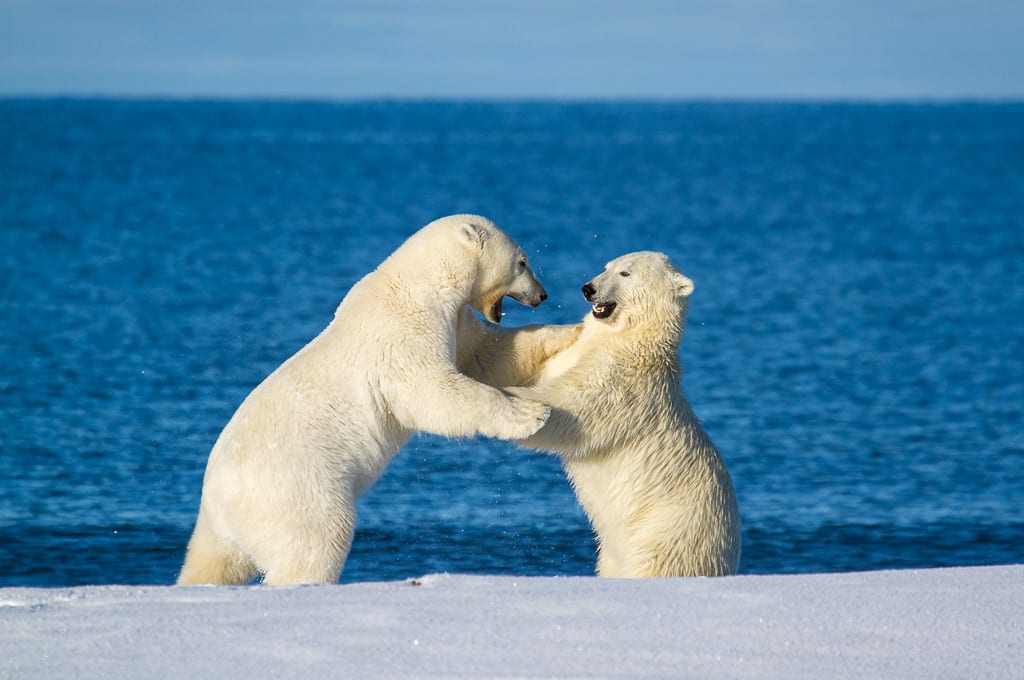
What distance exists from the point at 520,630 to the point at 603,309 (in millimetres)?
2524

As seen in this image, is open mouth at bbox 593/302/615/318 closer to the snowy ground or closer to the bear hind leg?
the bear hind leg

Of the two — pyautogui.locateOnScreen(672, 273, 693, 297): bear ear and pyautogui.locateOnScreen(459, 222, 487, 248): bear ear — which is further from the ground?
pyautogui.locateOnScreen(459, 222, 487, 248): bear ear

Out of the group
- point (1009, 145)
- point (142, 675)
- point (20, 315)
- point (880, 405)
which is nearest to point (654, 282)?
point (142, 675)

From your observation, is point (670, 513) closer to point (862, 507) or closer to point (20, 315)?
point (862, 507)

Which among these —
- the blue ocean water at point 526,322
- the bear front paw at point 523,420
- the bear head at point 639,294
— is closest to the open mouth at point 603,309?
the bear head at point 639,294

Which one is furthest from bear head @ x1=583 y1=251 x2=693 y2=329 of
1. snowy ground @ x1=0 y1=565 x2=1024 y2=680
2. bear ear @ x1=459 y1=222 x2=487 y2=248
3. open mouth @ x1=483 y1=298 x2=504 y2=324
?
snowy ground @ x1=0 y1=565 x2=1024 y2=680

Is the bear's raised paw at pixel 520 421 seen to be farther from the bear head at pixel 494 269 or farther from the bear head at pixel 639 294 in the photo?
the bear head at pixel 639 294

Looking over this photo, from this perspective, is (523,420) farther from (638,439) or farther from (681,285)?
(681,285)

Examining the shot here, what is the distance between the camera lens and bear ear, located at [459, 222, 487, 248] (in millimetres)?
5980

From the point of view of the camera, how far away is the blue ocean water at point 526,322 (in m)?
10.2

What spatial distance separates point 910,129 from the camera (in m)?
124

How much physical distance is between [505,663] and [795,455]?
9.89 metres

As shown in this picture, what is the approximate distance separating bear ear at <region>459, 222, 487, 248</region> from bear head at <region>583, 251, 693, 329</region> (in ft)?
1.74

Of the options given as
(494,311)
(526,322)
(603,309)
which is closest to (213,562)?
(494,311)
